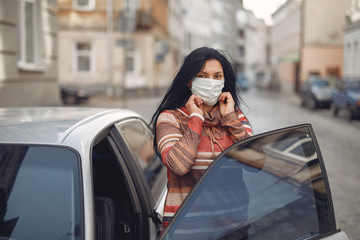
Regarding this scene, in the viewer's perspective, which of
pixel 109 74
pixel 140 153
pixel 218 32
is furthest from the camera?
pixel 218 32

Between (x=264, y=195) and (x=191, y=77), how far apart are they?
790 mm

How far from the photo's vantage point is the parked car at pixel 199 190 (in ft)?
6.07

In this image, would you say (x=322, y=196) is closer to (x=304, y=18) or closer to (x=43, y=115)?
(x=43, y=115)

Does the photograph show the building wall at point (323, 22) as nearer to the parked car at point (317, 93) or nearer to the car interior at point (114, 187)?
the parked car at point (317, 93)

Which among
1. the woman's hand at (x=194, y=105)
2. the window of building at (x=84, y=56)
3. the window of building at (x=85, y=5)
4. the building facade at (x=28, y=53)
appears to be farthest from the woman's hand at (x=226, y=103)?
the window of building at (x=85, y=5)

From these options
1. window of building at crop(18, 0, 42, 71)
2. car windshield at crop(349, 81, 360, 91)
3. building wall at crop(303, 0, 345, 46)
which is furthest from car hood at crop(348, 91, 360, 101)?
building wall at crop(303, 0, 345, 46)

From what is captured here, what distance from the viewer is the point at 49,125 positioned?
2.46m

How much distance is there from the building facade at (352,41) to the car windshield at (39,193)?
102ft

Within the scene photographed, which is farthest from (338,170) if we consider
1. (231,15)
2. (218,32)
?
(231,15)

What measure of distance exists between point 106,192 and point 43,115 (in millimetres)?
645

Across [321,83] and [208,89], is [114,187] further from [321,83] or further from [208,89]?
[321,83]

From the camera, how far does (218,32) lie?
267 feet

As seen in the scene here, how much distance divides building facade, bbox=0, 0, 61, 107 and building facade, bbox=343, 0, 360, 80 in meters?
23.3

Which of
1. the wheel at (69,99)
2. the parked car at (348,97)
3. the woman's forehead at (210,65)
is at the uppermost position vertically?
the woman's forehead at (210,65)
